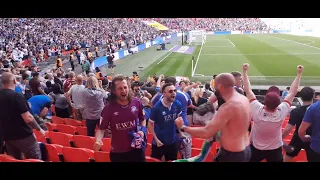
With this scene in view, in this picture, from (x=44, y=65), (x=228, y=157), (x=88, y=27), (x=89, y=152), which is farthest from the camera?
(x=88, y=27)

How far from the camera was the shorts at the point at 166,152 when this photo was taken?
4676 mm

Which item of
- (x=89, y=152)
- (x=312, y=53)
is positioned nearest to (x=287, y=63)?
(x=312, y=53)

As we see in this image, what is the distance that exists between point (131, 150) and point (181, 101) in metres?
1.22

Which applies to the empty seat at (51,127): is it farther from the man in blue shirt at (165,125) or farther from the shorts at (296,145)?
the shorts at (296,145)

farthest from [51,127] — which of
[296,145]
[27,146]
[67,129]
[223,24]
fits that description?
[223,24]

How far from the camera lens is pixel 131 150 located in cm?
407

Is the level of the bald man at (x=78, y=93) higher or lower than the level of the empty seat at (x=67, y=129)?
higher

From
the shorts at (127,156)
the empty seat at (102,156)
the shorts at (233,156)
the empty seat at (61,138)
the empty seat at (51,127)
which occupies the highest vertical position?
the shorts at (233,156)

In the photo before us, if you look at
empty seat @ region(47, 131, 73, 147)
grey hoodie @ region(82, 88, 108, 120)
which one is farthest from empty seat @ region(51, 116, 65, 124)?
empty seat @ region(47, 131, 73, 147)

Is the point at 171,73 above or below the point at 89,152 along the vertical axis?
below

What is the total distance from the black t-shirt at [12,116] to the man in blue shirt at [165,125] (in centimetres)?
170

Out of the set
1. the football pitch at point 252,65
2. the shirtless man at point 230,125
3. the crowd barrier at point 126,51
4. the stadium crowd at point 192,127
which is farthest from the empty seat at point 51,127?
the crowd barrier at point 126,51

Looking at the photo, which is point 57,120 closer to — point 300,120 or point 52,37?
point 300,120
